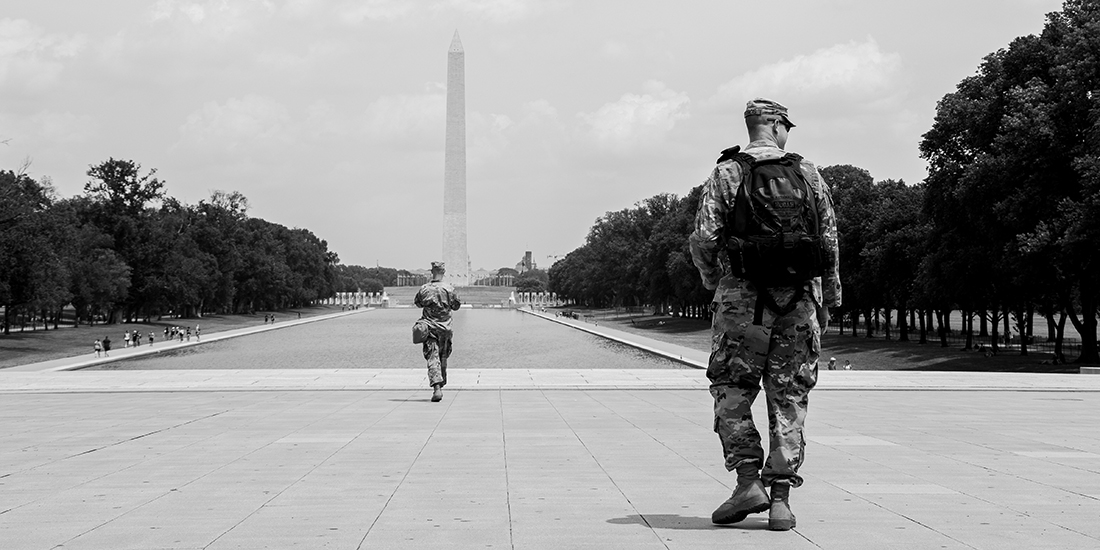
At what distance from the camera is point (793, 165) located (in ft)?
20.2

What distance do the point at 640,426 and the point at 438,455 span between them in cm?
343

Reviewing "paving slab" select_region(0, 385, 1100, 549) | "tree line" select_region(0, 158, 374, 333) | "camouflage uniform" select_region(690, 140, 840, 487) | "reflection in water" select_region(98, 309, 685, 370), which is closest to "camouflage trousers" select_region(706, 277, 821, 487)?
"camouflage uniform" select_region(690, 140, 840, 487)

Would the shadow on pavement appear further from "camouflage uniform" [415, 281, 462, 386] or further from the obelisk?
the obelisk

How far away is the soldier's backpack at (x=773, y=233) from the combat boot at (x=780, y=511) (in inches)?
37.2

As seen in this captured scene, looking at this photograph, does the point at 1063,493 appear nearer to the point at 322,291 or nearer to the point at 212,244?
the point at 212,244

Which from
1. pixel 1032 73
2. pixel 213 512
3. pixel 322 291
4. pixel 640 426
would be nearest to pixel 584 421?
pixel 640 426

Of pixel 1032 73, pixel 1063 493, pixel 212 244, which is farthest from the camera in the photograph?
Result: pixel 212 244

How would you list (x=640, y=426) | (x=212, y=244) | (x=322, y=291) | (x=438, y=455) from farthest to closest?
(x=322, y=291)
(x=212, y=244)
(x=640, y=426)
(x=438, y=455)

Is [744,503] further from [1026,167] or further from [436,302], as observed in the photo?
[1026,167]

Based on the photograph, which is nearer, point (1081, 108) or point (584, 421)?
point (584, 421)

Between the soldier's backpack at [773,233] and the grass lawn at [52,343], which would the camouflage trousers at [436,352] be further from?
the grass lawn at [52,343]

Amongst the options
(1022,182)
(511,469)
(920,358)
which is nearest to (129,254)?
(920,358)

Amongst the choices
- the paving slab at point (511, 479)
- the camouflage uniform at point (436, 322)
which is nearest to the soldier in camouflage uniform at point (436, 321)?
the camouflage uniform at point (436, 322)

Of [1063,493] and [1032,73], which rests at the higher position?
[1032,73]
